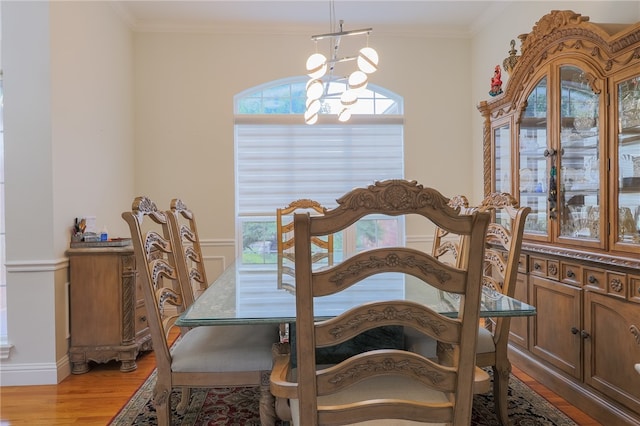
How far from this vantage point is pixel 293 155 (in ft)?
13.5

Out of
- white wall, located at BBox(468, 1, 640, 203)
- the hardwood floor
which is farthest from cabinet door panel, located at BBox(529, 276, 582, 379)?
white wall, located at BBox(468, 1, 640, 203)

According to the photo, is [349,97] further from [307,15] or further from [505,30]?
[505,30]

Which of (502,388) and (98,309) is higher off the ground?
(98,309)

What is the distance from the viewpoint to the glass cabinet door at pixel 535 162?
2461mm

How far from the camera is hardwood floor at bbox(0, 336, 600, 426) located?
2.10 m

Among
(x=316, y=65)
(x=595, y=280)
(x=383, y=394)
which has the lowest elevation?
(x=383, y=394)

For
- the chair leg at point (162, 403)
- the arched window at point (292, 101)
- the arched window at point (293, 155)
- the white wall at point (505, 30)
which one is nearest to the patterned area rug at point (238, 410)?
the chair leg at point (162, 403)

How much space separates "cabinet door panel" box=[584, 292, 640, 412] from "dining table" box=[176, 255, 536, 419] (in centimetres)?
65

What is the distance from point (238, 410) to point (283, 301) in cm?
101

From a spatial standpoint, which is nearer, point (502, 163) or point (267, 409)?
point (267, 409)

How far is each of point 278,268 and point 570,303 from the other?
1.66m

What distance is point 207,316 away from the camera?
1.36 meters

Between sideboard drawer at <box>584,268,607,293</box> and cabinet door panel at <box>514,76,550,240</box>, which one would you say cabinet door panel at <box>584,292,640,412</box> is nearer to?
sideboard drawer at <box>584,268,607,293</box>

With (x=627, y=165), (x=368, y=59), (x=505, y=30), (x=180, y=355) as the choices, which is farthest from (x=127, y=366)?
(x=505, y=30)
